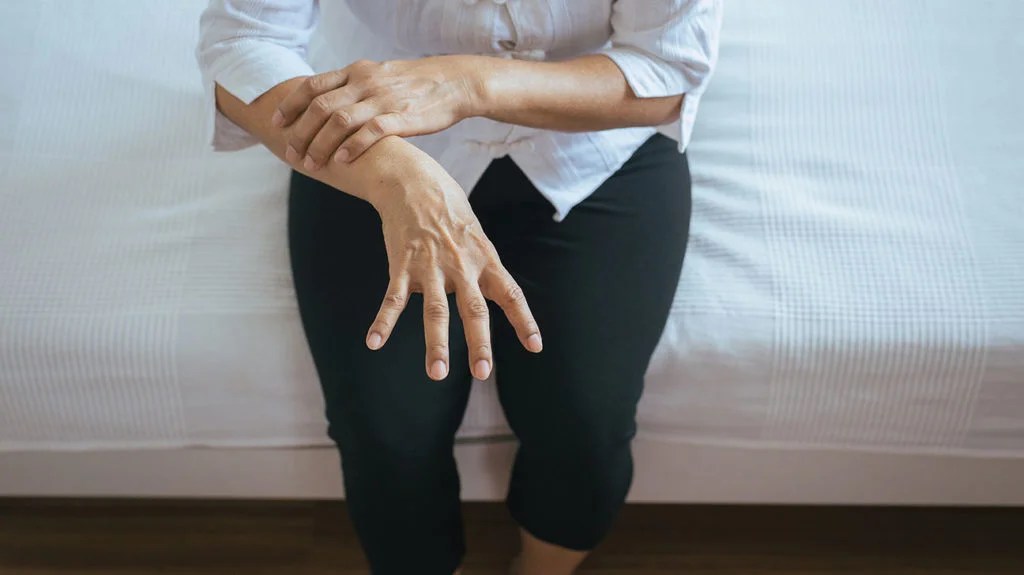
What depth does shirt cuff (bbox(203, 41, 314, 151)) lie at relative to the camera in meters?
0.92

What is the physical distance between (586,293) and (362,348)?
23 cm

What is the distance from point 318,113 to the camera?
868 millimetres

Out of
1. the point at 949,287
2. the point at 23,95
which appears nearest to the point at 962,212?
the point at 949,287

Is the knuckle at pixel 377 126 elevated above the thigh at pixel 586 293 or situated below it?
above

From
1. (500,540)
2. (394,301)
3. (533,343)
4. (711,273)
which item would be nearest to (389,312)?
(394,301)

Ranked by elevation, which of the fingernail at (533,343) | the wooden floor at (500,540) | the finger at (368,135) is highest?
the finger at (368,135)

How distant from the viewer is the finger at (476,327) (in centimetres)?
74

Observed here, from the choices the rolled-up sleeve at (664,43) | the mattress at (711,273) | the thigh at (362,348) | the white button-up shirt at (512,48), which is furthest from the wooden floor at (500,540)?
the rolled-up sleeve at (664,43)

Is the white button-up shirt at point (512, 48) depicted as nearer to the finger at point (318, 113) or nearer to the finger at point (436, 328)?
the finger at point (318, 113)

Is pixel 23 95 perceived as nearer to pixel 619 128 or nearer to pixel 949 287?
pixel 619 128

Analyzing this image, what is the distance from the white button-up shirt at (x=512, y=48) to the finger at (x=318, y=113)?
7 cm

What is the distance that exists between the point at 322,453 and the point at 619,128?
1.68 ft

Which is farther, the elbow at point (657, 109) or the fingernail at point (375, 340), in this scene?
the elbow at point (657, 109)

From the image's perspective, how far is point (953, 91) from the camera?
3.94ft
